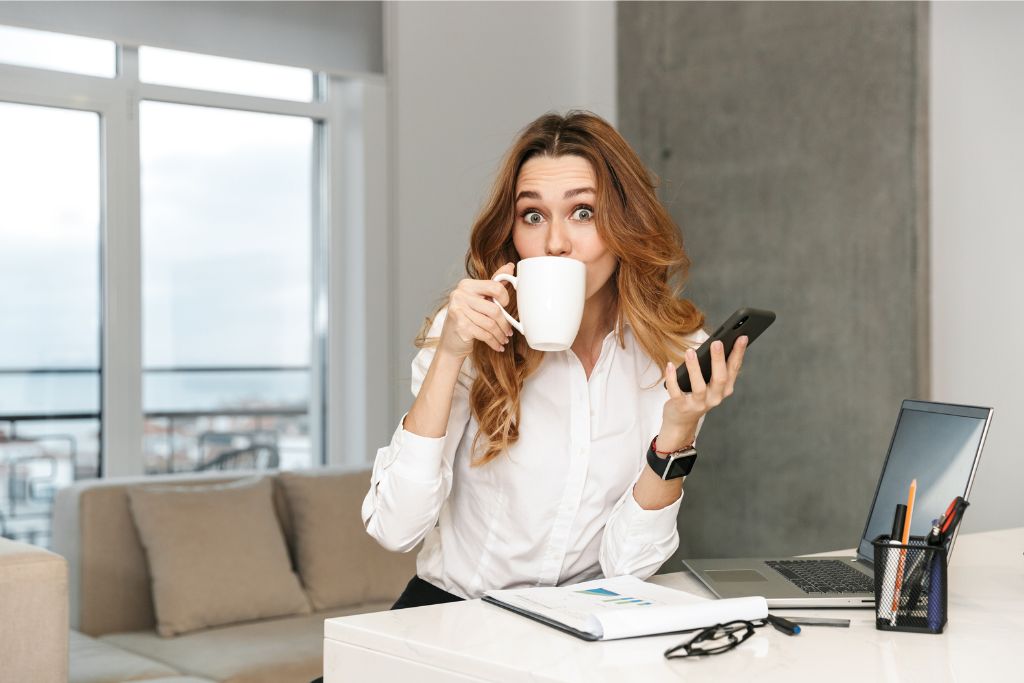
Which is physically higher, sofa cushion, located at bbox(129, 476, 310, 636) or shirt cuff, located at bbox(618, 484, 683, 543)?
shirt cuff, located at bbox(618, 484, 683, 543)

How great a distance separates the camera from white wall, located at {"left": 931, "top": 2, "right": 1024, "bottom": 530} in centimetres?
356

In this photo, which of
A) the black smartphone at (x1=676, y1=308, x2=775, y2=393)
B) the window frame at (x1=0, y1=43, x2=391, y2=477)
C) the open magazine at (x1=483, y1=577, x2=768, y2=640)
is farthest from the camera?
the window frame at (x1=0, y1=43, x2=391, y2=477)

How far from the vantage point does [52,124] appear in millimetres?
3863

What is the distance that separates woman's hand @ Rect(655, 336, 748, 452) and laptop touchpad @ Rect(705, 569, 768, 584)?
189mm

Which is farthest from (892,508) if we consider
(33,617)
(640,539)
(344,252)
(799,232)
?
(344,252)

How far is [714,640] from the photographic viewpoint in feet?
3.65

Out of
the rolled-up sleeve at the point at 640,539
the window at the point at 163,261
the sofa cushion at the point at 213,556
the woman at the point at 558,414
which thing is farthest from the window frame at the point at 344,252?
the rolled-up sleeve at the point at 640,539

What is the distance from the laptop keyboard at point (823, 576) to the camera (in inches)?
55.8

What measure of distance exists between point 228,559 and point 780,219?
2.29 meters

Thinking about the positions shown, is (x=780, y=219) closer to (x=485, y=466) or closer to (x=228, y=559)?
(x=228, y=559)

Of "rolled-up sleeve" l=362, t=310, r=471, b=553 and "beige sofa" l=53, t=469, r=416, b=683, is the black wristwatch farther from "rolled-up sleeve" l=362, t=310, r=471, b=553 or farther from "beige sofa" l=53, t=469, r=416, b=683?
"beige sofa" l=53, t=469, r=416, b=683

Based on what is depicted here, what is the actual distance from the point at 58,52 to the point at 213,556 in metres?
1.85

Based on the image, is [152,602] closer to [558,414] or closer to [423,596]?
[423,596]

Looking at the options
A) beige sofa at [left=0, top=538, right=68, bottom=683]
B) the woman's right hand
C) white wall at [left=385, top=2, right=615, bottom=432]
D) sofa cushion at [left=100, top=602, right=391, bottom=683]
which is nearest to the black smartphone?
the woman's right hand
